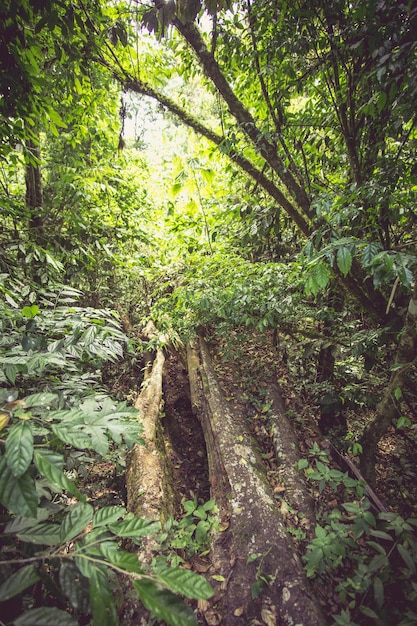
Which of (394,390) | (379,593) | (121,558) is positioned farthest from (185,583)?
(394,390)

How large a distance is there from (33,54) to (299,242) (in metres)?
3.81

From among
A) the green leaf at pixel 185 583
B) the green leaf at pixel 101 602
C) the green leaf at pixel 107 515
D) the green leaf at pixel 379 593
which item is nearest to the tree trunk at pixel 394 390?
the green leaf at pixel 379 593

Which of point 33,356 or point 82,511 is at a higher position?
point 33,356

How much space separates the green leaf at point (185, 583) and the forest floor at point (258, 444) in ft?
4.37

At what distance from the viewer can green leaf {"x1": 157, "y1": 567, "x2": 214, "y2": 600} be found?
0.75 metres

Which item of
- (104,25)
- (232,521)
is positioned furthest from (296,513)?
(104,25)

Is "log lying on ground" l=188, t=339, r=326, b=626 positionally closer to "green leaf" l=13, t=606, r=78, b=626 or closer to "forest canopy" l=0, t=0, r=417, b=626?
"forest canopy" l=0, t=0, r=417, b=626

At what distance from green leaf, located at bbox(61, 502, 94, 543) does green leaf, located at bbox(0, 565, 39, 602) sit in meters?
0.13

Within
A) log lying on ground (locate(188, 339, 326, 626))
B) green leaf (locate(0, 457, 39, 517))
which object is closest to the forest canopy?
green leaf (locate(0, 457, 39, 517))

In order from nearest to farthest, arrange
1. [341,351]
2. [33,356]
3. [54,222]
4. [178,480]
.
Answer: [33,356] → [178,480] → [341,351] → [54,222]

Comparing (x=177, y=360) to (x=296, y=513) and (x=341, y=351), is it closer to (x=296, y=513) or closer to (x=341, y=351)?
(x=341, y=351)

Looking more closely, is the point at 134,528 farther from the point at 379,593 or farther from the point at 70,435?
→ the point at 379,593

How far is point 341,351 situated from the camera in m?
3.73

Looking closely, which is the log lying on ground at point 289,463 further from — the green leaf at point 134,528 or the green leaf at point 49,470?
the green leaf at point 49,470
